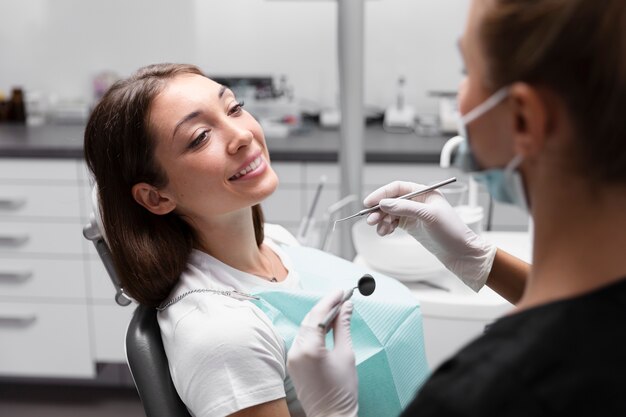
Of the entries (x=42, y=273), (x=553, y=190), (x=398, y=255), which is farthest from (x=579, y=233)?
(x=42, y=273)

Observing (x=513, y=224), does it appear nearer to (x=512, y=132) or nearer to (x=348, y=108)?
(x=348, y=108)

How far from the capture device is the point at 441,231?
130cm

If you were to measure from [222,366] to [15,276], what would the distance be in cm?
200

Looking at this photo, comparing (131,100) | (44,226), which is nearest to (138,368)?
(131,100)

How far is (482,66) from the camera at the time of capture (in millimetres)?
746

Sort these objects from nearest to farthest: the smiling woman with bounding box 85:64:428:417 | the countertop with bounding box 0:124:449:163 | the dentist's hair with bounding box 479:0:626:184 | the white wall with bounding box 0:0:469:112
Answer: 1. the dentist's hair with bounding box 479:0:626:184
2. the smiling woman with bounding box 85:64:428:417
3. the countertop with bounding box 0:124:449:163
4. the white wall with bounding box 0:0:469:112

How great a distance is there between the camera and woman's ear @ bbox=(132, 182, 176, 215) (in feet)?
4.27

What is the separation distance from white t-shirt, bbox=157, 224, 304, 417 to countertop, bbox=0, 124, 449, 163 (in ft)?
4.88

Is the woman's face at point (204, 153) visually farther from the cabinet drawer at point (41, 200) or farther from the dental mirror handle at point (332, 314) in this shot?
the cabinet drawer at point (41, 200)

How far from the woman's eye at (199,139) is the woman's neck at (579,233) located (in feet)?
2.31

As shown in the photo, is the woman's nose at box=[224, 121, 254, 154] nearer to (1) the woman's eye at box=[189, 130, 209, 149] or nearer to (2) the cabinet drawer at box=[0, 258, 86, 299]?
(1) the woman's eye at box=[189, 130, 209, 149]

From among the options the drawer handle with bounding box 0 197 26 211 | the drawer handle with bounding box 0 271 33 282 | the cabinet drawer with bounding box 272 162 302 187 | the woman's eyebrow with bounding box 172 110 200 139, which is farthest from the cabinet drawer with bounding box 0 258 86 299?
the woman's eyebrow with bounding box 172 110 200 139

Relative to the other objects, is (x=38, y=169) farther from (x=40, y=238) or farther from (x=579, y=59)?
(x=579, y=59)

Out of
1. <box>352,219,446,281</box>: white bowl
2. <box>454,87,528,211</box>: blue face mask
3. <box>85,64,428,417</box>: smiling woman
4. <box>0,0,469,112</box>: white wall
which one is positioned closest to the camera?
<box>454,87,528,211</box>: blue face mask
